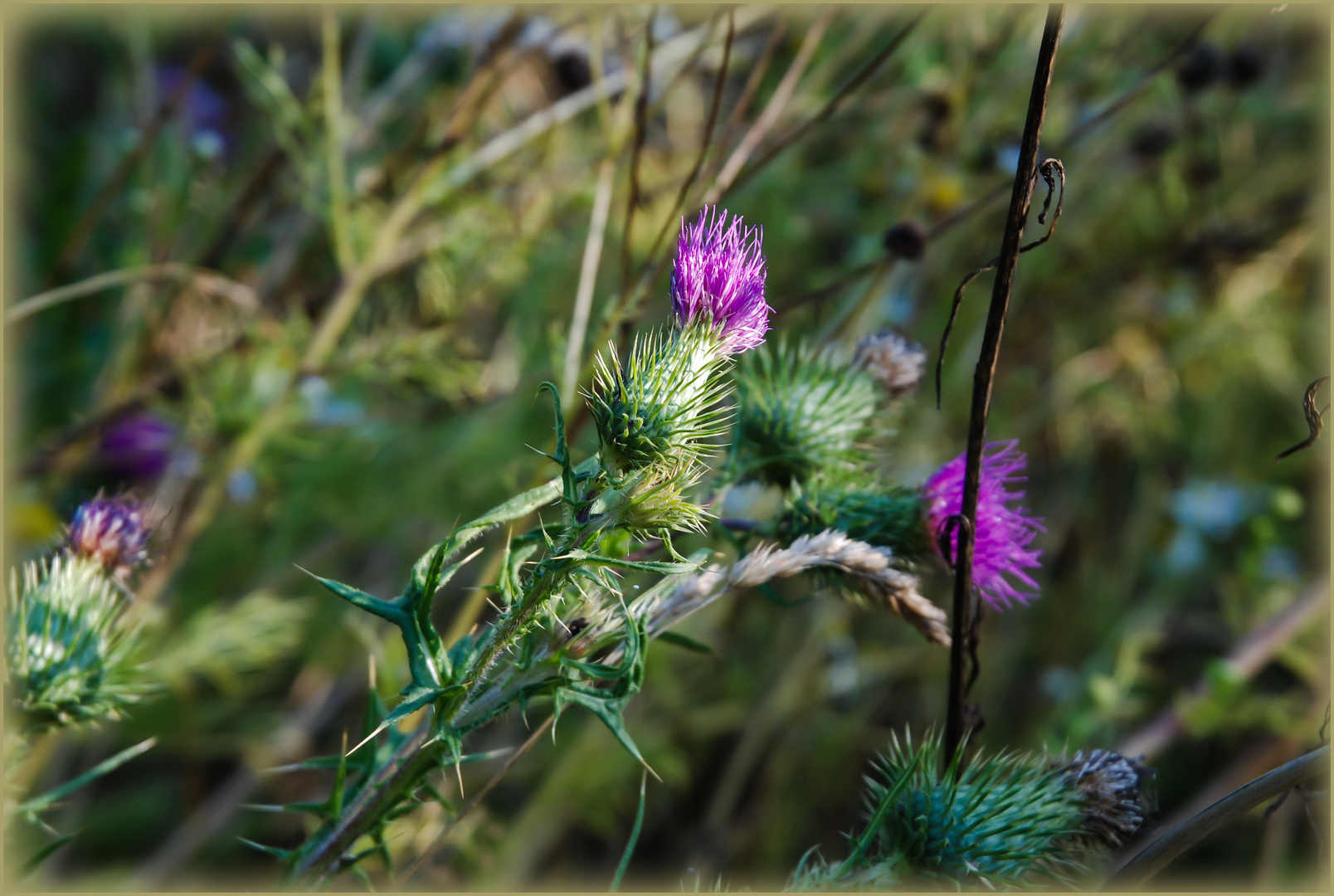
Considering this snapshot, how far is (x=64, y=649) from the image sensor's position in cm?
136

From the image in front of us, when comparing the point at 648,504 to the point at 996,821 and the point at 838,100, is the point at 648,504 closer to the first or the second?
the point at 996,821

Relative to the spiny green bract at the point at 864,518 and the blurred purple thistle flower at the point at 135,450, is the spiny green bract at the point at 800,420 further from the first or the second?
the blurred purple thistle flower at the point at 135,450

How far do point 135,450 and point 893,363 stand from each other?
→ 7.77 ft

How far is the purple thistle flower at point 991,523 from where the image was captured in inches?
54.5

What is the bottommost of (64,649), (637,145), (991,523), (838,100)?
(64,649)

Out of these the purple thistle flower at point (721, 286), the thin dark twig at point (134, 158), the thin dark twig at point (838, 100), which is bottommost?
the purple thistle flower at point (721, 286)

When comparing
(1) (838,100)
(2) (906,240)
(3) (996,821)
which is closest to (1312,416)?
(3) (996,821)

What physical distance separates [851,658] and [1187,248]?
6.07 ft

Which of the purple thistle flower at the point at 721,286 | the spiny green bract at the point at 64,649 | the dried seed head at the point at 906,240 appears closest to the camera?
the purple thistle flower at the point at 721,286

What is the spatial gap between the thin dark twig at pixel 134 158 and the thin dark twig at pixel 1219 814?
2.69m

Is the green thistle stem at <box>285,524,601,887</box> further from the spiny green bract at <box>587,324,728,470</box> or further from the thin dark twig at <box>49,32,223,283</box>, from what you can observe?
the thin dark twig at <box>49,32,223,283</box>

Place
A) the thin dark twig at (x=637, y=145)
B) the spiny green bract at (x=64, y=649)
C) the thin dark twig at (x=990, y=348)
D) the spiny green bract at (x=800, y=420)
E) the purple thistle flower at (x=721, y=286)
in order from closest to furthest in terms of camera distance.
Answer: the thin dark twig at (x=990, y=348) → the purple thistle flower at (x=721, y=286) → the spiny green bract at (x=64, y=649) → the spiny green bract at (x=800, y=420) → the thin dark twig at (x=637, y=145)

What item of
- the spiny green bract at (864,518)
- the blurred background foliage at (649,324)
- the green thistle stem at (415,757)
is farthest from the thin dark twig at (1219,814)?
the blurred background foliage at (649,324)

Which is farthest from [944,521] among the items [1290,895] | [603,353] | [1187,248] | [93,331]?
[93,331]
